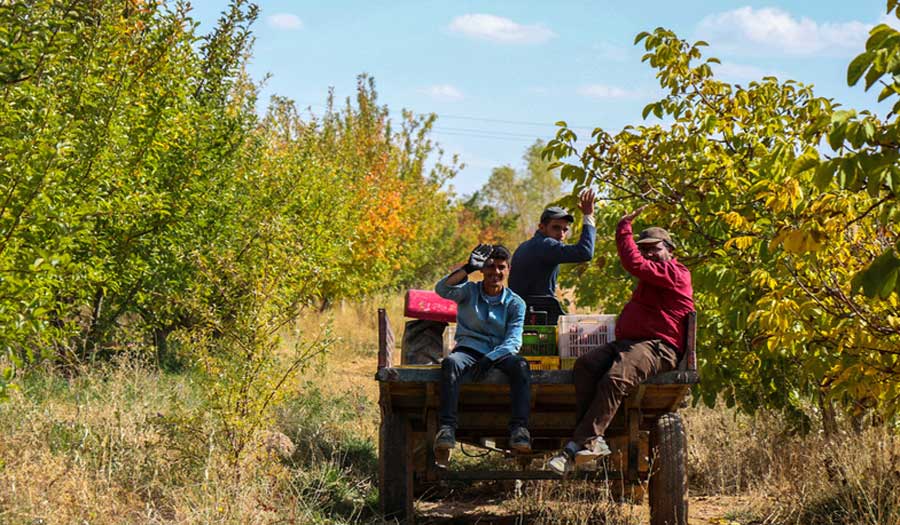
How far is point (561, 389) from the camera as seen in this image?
22.3 feet

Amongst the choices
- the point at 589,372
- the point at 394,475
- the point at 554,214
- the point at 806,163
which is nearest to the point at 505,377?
the point at 589,372

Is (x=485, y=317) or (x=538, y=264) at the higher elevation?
(x=538, y=264)

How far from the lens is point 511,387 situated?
6.55 meters

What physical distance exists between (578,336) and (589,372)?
0.56 m

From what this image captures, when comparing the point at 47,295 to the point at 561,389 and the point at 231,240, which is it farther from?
the point at 231,240

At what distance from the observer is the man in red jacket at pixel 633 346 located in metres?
6.36

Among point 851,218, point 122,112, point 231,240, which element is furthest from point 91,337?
point 851,218

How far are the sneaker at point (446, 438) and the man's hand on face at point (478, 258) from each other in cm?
107

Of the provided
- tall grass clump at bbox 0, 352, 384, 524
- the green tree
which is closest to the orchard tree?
tall grass clump at bbox 0, 352, 384, 524

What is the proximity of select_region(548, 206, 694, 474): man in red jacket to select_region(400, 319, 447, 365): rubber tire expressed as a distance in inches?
59.5

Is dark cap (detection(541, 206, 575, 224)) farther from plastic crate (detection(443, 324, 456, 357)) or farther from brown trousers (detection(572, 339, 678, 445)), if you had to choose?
brown trousers (detection(572, 339, 678, 445))

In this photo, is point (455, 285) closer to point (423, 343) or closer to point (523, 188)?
point (423, 343)

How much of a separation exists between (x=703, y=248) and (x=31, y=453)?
16.5 ft

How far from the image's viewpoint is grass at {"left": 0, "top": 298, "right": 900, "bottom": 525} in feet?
21.6
